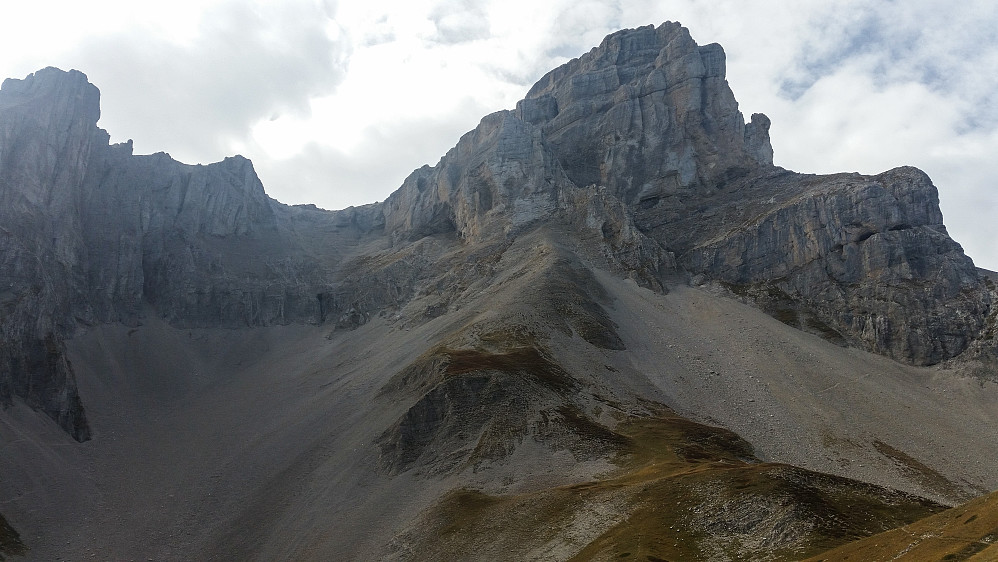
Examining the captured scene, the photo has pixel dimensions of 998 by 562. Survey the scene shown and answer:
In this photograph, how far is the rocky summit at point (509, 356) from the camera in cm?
6016

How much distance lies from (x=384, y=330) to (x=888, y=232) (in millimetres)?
107626

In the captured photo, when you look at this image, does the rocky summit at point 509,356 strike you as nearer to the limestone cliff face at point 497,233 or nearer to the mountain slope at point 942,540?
the mountain slope at point 942,540

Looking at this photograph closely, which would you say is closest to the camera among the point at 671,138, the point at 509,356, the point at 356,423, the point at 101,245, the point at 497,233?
the point at 356,423

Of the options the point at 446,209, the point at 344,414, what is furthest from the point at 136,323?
the point at 446,209

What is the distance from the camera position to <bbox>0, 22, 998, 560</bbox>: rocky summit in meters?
60.2

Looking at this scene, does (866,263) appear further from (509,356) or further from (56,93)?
(56,93)

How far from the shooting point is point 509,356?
93.2 metres

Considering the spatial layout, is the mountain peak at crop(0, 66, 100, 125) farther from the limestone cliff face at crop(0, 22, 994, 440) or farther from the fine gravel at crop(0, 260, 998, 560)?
the fine gravel at crop(0, 260, 998, 560)

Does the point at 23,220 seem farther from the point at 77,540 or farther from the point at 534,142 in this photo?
the point at 534,142

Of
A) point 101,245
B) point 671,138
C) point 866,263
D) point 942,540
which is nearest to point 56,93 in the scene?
point 101,245

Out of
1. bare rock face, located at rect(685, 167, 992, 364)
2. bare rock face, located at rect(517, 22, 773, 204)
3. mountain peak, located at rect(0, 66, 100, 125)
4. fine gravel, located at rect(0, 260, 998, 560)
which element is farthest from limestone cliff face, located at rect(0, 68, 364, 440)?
bare rock face, located at rect(685, 167, 992, 364)

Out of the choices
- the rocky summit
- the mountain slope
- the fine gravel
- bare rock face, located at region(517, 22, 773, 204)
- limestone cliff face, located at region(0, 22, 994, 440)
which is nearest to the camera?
the mountain slope

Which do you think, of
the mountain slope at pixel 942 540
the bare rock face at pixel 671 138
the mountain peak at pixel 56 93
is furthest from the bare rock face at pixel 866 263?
the mountain peak at pixel 56 93

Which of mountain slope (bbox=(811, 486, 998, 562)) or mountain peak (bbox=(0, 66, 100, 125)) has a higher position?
mountain peak (bbox=(0, 66, 100, 125))
